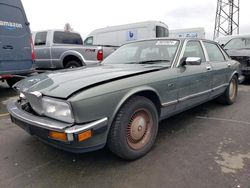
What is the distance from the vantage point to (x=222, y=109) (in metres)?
4.84

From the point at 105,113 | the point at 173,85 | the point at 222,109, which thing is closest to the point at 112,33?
the point at 222,109

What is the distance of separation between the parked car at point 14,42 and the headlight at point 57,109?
3364 mm

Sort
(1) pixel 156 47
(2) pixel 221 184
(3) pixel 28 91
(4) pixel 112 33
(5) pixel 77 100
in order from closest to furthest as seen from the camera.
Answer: (5) pixel 77 100
(2) pixel 221 184
(3) pixel 28 91
(1) pixel 156 47
(4) pixel 112 33

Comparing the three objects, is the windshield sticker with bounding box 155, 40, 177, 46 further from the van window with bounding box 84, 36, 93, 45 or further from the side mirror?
the van window with bounding box 84, 36, 93, 45

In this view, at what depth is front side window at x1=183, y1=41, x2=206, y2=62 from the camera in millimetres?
3698

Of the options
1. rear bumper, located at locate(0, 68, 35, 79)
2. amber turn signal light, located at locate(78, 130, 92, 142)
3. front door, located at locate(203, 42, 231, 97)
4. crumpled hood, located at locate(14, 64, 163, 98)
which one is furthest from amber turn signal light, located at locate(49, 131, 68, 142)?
rear bumper, located at locate(0, 68, 35, 79)

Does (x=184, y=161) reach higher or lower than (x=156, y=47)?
lower

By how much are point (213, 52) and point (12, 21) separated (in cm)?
458

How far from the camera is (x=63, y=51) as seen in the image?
7.74m

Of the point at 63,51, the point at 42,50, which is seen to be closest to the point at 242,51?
the point at 63,51

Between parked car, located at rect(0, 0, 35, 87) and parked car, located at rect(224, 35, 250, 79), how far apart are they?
633cm

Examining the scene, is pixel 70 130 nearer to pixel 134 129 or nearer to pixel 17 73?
pixel 134 129

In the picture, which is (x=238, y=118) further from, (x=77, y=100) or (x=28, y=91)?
(x=28, y=91)

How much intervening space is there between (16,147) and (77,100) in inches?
61.6
